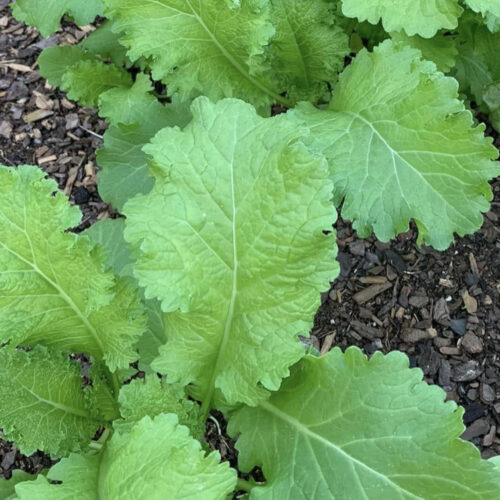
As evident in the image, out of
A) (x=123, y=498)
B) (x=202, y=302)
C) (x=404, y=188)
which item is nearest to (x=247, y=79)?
(x=404, y=188)

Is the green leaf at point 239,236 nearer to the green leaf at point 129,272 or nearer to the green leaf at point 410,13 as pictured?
the green leaf at point 129,272

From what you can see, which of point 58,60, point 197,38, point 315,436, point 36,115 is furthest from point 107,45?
point 315,436

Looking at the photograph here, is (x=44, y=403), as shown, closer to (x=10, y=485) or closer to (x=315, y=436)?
(x=10, y=485)

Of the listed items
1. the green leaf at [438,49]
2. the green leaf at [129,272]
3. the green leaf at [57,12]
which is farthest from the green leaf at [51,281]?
the green leaf at [438,49]

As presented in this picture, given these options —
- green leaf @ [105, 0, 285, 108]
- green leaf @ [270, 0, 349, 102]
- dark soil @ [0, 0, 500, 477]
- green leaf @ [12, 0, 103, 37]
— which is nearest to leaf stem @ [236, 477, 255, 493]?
dark soil @ [0, 0, 500, 477]

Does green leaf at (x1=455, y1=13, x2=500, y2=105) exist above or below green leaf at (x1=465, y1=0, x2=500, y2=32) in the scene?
below

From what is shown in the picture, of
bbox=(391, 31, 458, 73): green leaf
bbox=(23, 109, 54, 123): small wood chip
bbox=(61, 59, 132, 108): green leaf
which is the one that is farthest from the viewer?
bbox=(23, 109, 54, 123): small wood chip

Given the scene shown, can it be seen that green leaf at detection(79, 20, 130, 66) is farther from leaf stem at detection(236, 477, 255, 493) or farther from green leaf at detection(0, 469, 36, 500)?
leaf stem at detection(236, 477, 255, 493)
